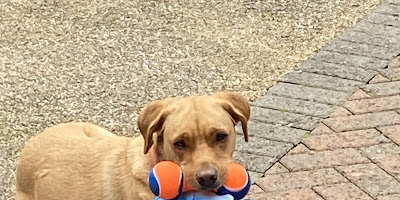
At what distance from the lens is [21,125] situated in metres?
Result: 6.71

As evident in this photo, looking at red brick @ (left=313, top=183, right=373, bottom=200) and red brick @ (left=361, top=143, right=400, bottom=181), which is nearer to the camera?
red brick @ (left=313, top=183, right=373, bottom=200)

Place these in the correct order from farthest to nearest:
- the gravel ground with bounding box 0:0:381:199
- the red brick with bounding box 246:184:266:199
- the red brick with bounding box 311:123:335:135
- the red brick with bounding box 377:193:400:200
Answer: the gravel ground with bounding box 0:0:381:199 → the red brick with bounding box 311:123:335:135 → the red brick with bounding box 246:184:266:199 → the red brick with bounding box 377:193:400:200

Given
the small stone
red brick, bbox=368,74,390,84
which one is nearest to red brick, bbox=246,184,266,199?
the small stone

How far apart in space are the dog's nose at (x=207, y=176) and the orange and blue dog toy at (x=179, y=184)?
127mm

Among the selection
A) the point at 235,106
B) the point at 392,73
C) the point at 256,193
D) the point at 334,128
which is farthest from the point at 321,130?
the point at 235,106

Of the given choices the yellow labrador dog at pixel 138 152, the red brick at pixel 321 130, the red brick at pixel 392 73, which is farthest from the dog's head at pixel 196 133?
the red brick at pixel 392 73

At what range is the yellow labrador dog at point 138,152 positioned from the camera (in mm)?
4453

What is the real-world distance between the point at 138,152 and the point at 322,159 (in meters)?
1.59

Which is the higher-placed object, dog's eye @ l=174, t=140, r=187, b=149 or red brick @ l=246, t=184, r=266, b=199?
dog's eye @ l=174, t=140, r=187, b=149

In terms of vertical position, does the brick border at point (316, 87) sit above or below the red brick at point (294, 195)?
above

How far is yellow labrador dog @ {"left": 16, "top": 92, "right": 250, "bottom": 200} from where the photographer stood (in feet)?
14.6

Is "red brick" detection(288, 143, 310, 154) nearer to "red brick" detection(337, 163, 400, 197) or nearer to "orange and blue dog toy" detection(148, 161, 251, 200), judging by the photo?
"red brick" detection(337, 163, 400, 197)

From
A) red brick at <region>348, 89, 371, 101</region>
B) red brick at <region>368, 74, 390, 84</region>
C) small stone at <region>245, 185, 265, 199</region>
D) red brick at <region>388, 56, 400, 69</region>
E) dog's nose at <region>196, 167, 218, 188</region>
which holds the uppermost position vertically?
dog's nose at <region>196, 167, 218, 188</region>

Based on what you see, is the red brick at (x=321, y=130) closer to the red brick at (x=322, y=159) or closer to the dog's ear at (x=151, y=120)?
the red brick at (x=322, y=159)
